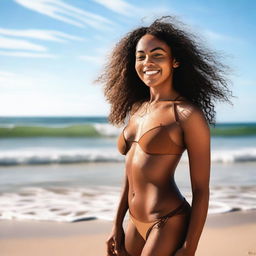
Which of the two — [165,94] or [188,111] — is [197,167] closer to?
[188,111]

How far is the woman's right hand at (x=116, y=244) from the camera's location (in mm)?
2592

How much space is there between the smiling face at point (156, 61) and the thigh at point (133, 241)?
75 cm

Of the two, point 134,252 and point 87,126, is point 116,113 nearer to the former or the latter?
point 134,252

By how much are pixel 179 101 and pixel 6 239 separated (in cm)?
329

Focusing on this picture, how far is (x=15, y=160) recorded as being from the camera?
45.2ft

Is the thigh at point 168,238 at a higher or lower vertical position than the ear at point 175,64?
lower

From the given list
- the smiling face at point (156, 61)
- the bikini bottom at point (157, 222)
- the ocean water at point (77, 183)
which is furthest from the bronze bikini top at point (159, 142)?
the ocean water at point (77, 183)

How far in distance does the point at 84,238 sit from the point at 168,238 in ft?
9.53

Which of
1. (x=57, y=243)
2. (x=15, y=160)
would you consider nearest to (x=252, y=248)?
(x=57, y=243)

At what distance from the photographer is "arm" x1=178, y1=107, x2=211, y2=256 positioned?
2.15 metres

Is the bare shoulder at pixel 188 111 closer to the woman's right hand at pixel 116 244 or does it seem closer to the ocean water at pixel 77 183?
the woman's right hand at pixel 116 244

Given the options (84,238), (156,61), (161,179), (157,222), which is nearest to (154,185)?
(161,179)

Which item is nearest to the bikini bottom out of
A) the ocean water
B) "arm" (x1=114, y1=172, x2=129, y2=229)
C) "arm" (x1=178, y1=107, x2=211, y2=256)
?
"arm" (x1=178, y1=107, x2=211, y2=256)

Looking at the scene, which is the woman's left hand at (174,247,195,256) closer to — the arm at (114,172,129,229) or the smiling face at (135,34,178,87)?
the arm at (114,172,129,229)
